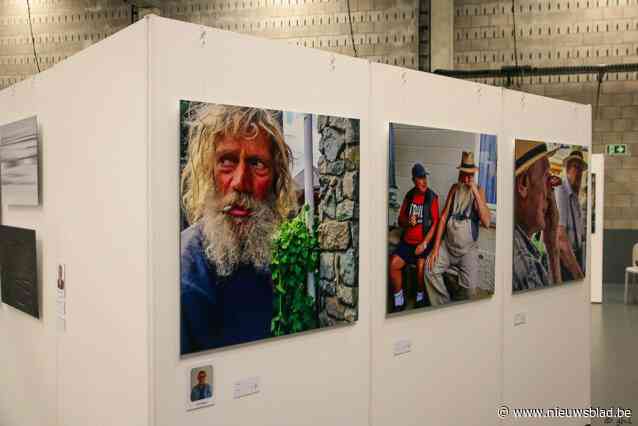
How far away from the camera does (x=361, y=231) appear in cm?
329

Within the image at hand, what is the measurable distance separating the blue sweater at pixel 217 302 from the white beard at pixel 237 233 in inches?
1.4

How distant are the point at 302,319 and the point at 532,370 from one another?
218cm

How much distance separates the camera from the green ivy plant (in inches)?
115

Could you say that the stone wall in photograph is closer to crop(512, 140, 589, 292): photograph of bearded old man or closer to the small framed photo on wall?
the small framed photo on wall

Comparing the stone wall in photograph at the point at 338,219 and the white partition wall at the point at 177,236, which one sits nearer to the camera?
the white partition wall at the point at 177,236

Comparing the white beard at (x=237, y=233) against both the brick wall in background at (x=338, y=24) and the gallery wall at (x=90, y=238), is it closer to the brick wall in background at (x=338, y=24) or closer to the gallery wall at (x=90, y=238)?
the gallery wall at (x=90, y=238)

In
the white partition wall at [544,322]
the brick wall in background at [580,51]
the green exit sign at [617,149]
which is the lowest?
the white partition wall at [544,322]

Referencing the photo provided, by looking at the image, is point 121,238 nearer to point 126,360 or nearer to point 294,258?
point 126,360

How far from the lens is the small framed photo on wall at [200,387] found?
2.64 meters

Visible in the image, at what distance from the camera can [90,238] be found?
298cm

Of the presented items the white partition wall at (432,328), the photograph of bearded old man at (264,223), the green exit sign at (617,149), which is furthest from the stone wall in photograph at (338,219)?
the green exit sign at (617,149)

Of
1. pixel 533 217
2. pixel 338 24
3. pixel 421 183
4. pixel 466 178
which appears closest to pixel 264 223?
pixel 421 183

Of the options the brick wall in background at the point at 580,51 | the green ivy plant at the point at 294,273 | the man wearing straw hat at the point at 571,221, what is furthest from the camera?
the brick wall in background at the point at 580,51

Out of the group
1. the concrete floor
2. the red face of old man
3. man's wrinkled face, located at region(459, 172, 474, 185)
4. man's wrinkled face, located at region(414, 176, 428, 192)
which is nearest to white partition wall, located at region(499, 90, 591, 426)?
man's wrinkled face, located at region(459, 172, 474, 185)
